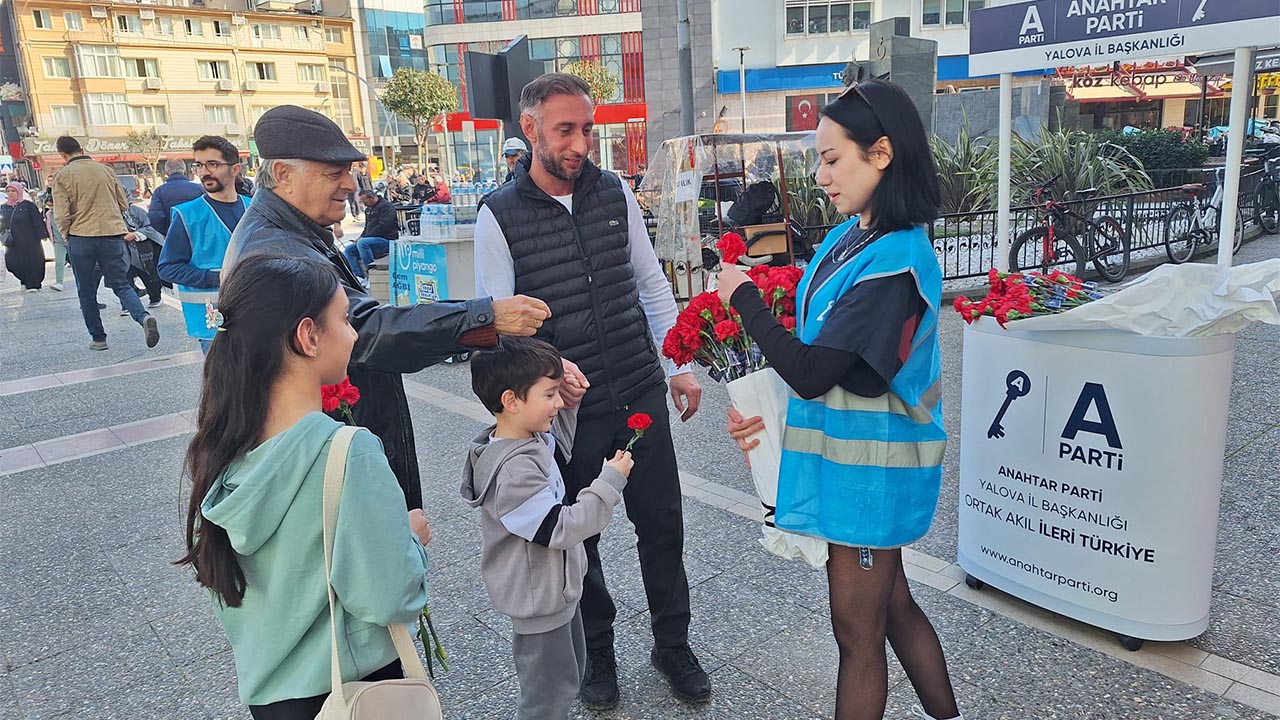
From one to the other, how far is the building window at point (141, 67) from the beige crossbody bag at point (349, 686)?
7075 centimetres

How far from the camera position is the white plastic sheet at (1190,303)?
236cm

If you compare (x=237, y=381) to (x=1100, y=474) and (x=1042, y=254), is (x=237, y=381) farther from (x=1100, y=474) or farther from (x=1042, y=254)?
(x=1042, y=254)

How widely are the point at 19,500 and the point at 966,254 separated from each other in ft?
33.6

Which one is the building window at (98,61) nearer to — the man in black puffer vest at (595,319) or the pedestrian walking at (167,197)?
the pedestrian walking at (167,197)

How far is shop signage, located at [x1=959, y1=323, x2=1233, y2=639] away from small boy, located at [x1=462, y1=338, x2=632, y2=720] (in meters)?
1.57

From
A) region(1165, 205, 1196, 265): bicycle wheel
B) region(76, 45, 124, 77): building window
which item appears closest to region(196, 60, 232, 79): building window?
region(76, 45, 124, 77): building window

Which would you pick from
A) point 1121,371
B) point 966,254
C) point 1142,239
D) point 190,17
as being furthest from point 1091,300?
point 190,17

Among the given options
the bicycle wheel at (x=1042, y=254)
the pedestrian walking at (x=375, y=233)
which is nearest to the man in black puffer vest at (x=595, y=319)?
the pedestrian walking at (x=375, y=233)

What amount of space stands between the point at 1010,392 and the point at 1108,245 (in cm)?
792

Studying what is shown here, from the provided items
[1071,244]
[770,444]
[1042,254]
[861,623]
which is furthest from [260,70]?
[861,623]

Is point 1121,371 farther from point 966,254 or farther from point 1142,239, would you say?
point 1142,239

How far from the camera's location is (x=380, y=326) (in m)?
1.97

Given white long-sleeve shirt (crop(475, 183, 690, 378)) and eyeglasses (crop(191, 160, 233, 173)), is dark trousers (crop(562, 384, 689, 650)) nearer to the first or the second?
white long-sleeve shirt (crop(475, 183, 690, 378))

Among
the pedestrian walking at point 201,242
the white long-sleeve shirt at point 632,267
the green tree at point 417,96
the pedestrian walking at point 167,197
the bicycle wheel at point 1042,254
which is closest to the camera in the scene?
the white long-sleeve shirt at point 632,267
